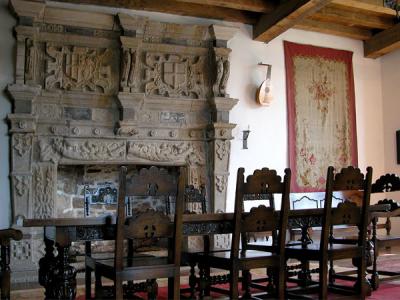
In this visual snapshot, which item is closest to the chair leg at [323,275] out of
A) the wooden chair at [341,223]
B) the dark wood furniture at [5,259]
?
the wooden chair at [341,223]

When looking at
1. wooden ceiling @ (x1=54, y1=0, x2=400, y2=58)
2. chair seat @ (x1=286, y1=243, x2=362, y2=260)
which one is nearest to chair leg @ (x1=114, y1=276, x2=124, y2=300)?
chair seat @ (x1=286, y1=243, x2=362, y2=260)

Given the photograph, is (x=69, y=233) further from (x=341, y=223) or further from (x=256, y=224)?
(x=341, y=223)

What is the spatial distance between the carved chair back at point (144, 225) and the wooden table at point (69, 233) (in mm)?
189

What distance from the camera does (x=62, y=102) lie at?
17.7 feet

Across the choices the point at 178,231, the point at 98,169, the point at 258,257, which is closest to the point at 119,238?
the point at 178,231

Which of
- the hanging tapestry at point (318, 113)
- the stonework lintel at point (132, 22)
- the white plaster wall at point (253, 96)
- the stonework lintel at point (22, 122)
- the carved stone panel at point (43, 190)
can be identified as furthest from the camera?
the hanging tapestry at point (318, 113)

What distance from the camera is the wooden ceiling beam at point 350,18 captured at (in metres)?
6.37

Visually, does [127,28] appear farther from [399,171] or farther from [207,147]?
[399,171]

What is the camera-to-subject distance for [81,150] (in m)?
5.43

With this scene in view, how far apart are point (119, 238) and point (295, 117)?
4.51 m

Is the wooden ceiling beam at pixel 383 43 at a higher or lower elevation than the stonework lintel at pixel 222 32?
higher

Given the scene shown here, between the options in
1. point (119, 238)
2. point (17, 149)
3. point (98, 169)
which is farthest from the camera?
point (98, 169)

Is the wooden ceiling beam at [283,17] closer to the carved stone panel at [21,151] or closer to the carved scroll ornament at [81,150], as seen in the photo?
the carved scroll ornament at [81,150]

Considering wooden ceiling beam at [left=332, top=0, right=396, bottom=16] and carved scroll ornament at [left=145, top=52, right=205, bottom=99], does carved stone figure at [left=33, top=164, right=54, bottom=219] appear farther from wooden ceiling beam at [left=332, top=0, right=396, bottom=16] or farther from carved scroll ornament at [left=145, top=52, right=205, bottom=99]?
wooden ceiling beam at [left=332, top=0, right=396, bottom=16]
